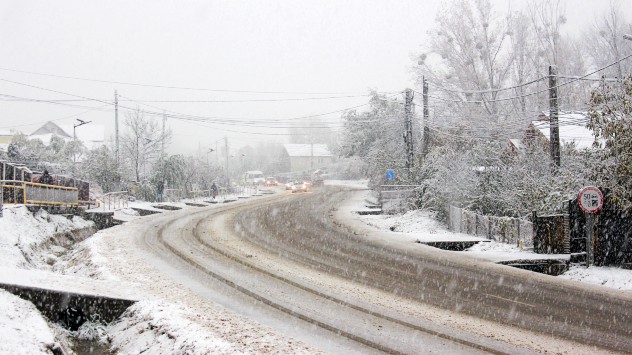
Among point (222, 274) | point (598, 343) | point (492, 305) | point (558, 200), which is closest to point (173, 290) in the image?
point (222, 274)

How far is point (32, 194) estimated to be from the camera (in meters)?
19.9

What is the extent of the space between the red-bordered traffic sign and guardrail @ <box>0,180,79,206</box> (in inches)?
694

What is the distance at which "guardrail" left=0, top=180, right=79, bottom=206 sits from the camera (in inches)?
763

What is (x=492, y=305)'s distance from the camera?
10.1 meters

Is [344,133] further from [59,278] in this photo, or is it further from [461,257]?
[59,278]

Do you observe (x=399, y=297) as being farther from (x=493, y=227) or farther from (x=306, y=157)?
(x=306, y=157)

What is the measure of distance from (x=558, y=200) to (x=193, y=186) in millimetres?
39217

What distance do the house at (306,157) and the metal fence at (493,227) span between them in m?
91.5

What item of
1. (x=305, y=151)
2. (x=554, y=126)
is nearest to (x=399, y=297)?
(x=554, y=126)

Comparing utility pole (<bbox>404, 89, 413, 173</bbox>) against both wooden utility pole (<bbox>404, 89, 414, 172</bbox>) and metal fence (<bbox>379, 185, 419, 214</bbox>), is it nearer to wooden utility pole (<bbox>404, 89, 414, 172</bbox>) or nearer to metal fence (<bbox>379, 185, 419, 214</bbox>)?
wooden utility pole (<bbox>404, 89, 414, 172</bbox>)

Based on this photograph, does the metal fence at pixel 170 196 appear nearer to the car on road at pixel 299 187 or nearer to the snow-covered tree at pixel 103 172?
the snow-covered tree at pixel 103 172

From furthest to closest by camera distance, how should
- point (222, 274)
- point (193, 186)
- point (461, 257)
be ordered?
point (193, 186) → point (461, 257) → point (222, 274)

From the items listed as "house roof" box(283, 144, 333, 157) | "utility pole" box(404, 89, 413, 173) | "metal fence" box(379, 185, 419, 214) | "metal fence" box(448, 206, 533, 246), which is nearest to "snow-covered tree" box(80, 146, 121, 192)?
"metal fence" box(379, 185, 419, 214)

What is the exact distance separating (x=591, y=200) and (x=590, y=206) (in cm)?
17
